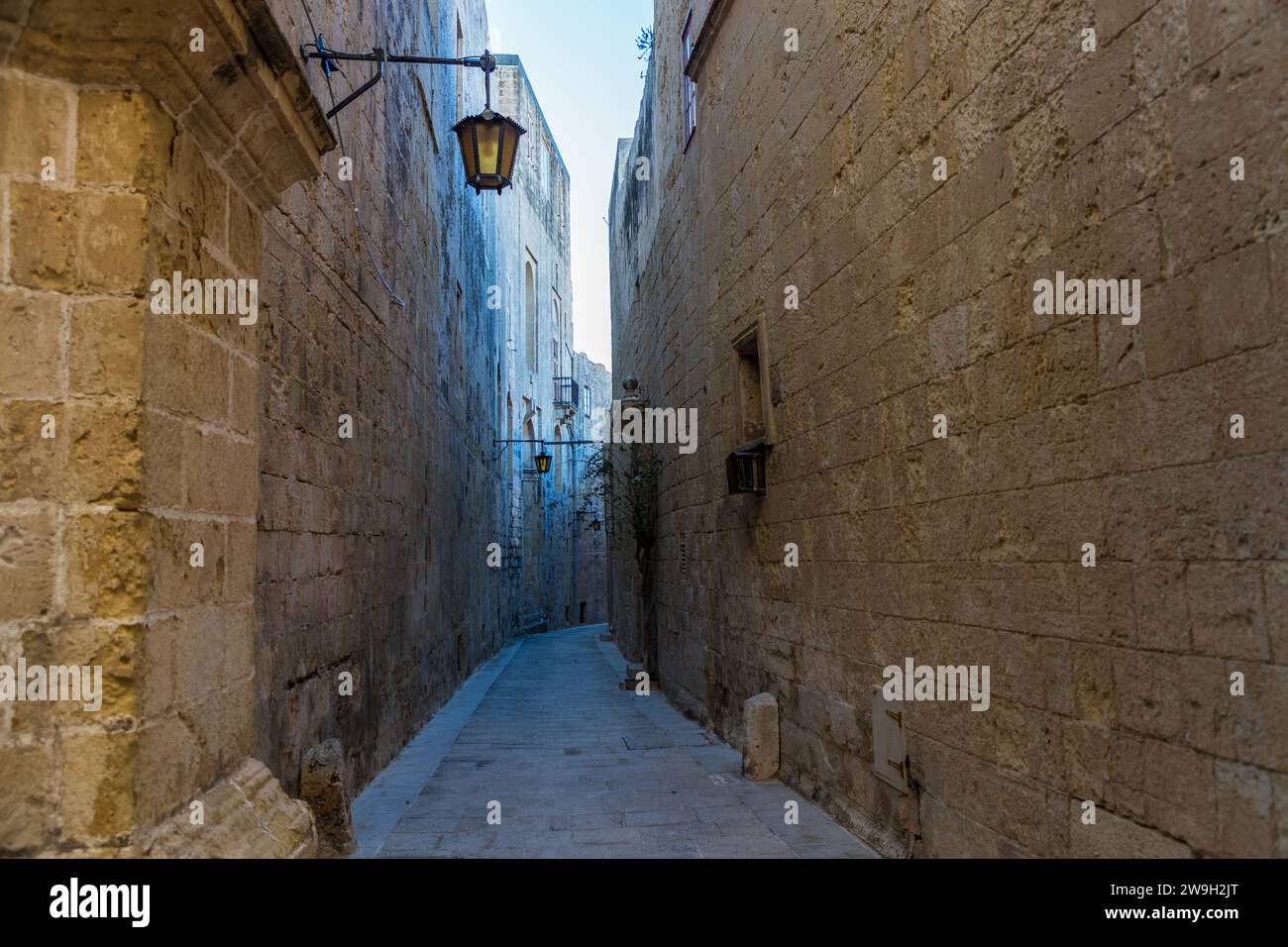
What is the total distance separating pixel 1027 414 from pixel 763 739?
333 centimetres

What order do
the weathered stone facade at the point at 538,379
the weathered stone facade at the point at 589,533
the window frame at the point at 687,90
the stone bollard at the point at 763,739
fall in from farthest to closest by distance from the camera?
the weathered stone facade at the point at 589,533, the weathered stone facade at the point at 538,379, the window frame at the point at 687,90, the stone bollard at the point at 763,739

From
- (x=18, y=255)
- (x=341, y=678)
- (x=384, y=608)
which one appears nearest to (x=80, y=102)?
(x=18, y=255)

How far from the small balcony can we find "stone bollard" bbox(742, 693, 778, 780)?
22.5 meters

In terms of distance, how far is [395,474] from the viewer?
723cm

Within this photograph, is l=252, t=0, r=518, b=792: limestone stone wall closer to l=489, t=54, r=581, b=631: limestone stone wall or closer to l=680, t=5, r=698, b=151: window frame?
l=680, t=5, r=698, b=151: window frame

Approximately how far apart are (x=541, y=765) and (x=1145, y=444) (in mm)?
4972

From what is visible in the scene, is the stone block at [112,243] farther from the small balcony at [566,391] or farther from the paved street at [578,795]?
the small balcony at [566,391]

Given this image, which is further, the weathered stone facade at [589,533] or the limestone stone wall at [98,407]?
the weathered stone facade at [589,533]

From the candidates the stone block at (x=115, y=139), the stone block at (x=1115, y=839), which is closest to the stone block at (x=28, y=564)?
the stone block at (x=115, y=139)

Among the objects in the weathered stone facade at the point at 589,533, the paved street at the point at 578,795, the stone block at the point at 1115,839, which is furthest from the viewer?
the weathered stone facade at the point at 589,533

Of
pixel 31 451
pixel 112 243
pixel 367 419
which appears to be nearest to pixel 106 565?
pixel 31 451

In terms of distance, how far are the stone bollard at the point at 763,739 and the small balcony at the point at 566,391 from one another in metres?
22.5

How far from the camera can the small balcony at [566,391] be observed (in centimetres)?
2816

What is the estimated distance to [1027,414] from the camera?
10.0 ft
